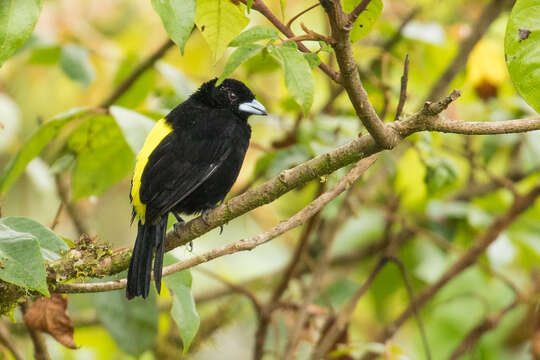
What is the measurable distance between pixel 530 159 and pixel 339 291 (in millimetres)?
1239

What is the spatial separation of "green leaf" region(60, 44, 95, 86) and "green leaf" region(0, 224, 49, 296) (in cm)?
160

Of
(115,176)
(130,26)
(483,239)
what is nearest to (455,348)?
(483,239)

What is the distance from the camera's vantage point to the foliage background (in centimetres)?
286

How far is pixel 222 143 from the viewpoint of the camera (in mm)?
3076

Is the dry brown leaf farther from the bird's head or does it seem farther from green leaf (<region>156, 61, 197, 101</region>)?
the bird's head

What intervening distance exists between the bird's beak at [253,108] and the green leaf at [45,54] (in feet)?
2.92

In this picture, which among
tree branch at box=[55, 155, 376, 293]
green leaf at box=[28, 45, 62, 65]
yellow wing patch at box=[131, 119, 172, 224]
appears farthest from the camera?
green leaf at box=[28, 45, 62, 65]

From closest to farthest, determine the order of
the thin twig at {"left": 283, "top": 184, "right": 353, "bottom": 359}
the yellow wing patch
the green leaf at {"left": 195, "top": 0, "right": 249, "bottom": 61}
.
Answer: the green leaf at {"left": 195, "top": 0, "right": 249, "bottom": 61} → the yellow wing patch → the thin twig at {"left": 283, "top": 184, "right": 353, "bottom": 359}

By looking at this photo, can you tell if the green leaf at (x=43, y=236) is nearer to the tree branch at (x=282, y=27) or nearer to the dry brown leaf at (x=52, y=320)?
the dry brown leaf at (x=52, y=320)

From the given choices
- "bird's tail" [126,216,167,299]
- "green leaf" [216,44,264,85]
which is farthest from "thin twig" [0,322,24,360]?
"green leaf" [216,44,264,85]

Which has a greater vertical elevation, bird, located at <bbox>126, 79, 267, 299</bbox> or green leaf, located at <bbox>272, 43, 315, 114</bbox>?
bird, located at <bbox>126, 79, 267, 299</bbox>

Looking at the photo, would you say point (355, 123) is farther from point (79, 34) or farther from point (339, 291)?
point (79, 34)

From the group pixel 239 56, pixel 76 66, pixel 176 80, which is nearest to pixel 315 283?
pixel 176 80

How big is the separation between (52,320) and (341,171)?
1122mm
